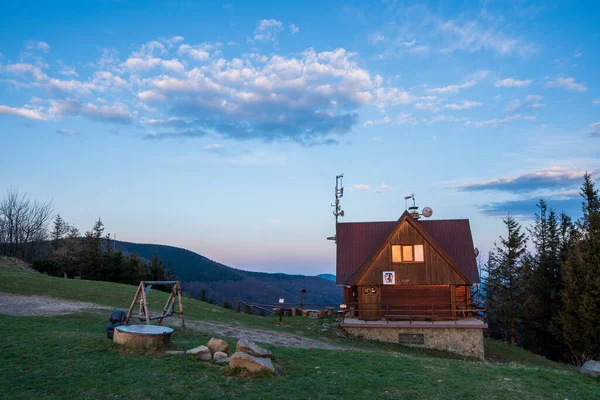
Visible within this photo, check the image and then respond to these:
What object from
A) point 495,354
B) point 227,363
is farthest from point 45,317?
point 495,354

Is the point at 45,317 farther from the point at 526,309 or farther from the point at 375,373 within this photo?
the point at 526,309

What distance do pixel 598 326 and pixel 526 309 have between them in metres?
10.1

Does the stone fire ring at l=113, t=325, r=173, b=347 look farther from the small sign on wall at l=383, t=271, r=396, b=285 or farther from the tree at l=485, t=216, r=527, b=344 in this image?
the tree at l=485, t=216, r=527, b=344

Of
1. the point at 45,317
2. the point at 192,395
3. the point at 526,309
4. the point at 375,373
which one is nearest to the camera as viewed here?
the point at 192,395

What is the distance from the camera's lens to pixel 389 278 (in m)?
28.6

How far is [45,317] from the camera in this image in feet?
61.2

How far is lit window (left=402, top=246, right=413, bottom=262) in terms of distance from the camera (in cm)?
2880

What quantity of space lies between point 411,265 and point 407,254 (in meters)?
0.75

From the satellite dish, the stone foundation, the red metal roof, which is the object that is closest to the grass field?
the stone foundation

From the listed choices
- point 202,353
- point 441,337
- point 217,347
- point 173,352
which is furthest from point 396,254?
point 173,352

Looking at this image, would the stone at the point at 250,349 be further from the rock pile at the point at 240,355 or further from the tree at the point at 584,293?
the tree at the point at 584,293

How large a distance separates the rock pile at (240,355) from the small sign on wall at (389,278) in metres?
17.0

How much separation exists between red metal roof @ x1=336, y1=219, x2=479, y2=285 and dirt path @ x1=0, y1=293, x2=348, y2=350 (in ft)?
31.3

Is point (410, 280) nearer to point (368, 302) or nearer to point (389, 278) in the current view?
point (389, 278)
